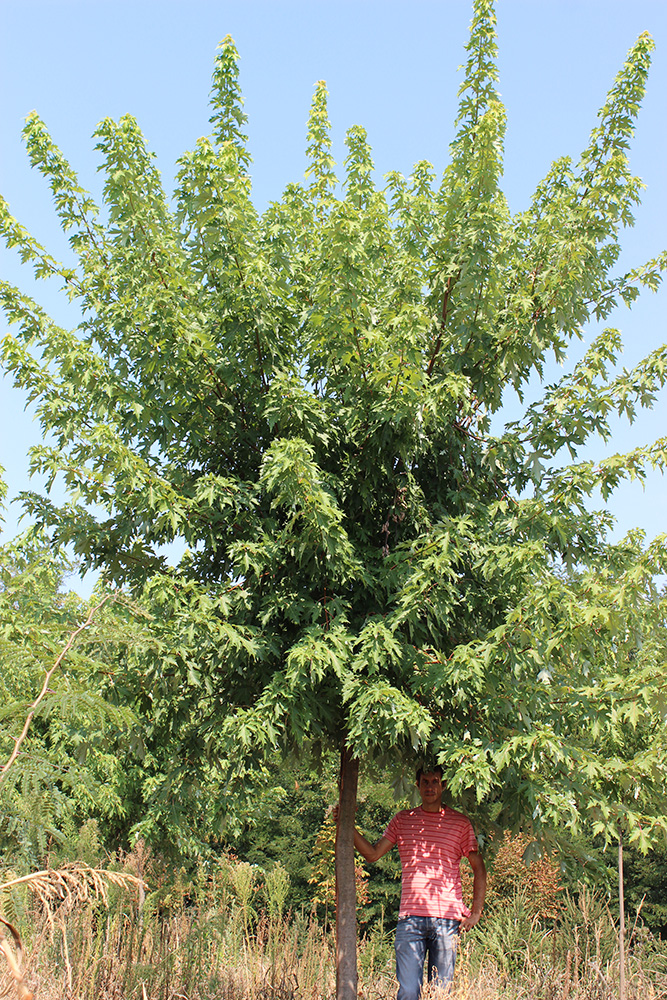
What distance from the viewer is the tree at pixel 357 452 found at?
14.7ft

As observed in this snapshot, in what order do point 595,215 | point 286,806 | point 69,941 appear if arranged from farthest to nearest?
point 286,806 → point 69,941 → point 595,215

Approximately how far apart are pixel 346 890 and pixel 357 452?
2951mm

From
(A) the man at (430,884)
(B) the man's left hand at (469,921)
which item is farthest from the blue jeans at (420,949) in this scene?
(B) the man's left hand at (469,921)

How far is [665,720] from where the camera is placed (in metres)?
4.72

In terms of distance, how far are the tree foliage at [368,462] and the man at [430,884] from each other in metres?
A: 0.33

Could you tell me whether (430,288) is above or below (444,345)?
above

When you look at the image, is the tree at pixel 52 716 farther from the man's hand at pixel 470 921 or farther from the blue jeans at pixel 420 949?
the man's hand at pixel 470 921

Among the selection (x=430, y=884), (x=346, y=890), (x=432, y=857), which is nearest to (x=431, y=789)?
(x=432, y=857)

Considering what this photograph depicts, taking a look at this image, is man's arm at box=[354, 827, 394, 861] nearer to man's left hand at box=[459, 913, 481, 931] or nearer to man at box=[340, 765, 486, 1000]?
man at box=[340, 765, 486, 1000]

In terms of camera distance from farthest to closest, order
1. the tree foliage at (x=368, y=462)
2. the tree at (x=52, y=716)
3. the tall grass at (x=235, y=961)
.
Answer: the tall grass at (x=235, y=961) → the tree foliage at (x=368, y=462) → the tree at (x=52, y=716)

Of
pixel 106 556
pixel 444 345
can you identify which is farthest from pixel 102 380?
pixel 444 345

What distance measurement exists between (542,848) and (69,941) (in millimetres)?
3426

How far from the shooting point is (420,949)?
483 centimetres

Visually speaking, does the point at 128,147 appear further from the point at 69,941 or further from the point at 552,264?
the point at 69,941
